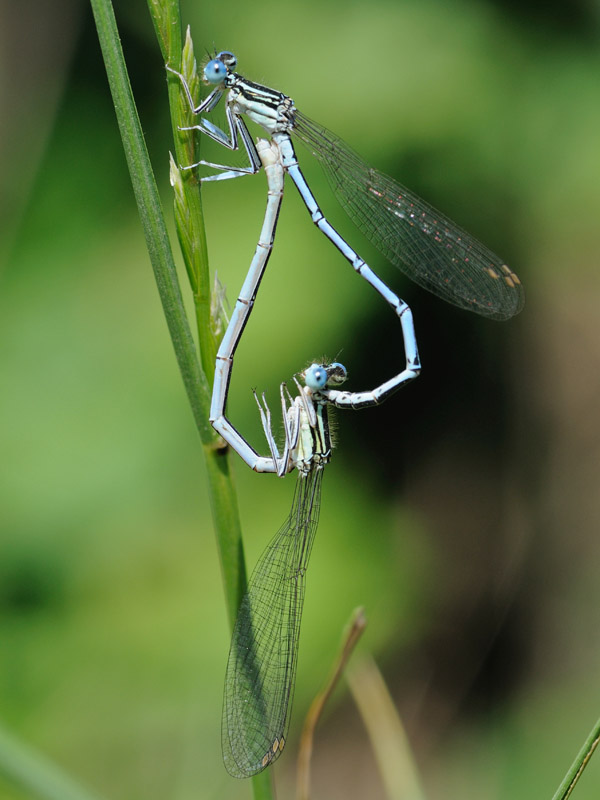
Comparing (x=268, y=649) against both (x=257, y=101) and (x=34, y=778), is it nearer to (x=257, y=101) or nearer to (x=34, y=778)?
(x=34, y=778)

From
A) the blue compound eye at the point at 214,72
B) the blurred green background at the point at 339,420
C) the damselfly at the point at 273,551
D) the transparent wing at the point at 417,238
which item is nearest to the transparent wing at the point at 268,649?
the damselfly at the point at 273,551

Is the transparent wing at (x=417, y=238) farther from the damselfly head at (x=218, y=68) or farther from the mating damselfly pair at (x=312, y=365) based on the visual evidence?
the damselfly head at (x=218, y=68)

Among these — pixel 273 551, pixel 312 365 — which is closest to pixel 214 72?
pixel 312 365

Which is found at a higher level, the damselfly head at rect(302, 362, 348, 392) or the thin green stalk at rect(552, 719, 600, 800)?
the damselfly head at rect(302, 362, 348, 392)

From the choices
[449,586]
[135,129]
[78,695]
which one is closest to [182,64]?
[135,129]

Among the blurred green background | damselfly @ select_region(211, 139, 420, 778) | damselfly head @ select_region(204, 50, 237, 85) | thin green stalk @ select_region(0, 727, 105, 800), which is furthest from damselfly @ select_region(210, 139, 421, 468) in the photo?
the blurred green background

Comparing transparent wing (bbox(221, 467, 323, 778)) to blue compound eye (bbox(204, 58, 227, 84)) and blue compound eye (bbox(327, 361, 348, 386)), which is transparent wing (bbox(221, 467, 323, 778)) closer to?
blue compound eye (bbox(327, 361, 348, 386))
